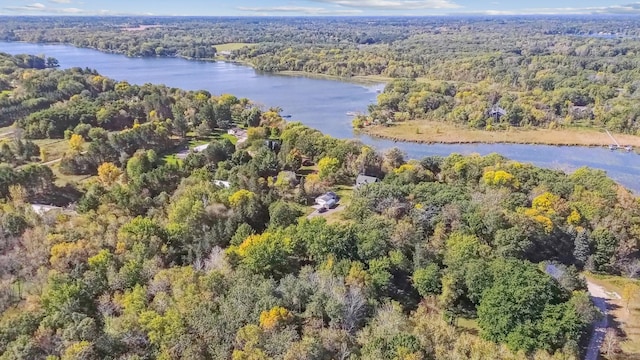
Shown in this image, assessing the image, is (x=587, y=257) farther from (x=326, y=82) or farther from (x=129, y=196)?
(x=326, y=82)

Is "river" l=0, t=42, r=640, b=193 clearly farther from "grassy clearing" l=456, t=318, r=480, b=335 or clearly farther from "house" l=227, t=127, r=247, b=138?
"grassy clearing" l=456, t=318, r=480, b=335

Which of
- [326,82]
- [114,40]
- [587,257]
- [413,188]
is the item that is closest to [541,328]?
[587,257]

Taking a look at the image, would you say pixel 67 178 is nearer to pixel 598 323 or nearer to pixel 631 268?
pixel 598 323

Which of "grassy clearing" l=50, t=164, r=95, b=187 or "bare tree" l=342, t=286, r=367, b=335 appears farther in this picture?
"grassy clearing" l=50, t=164, r=95, b=187

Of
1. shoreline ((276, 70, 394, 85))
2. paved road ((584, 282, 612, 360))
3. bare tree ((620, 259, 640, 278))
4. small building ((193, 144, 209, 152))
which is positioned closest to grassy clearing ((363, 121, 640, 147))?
small building ((193, 144, 209, 152))

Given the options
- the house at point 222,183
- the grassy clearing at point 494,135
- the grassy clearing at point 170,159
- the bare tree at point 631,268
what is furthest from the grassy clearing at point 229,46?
the bare tree at point 631,268

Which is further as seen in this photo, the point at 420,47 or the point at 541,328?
the point at 420,47
